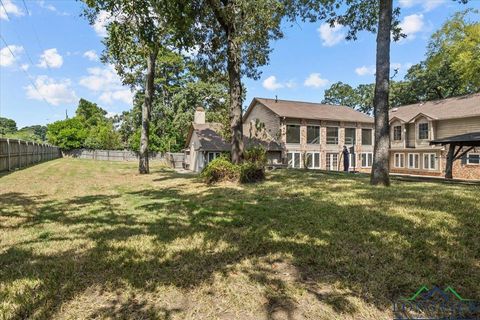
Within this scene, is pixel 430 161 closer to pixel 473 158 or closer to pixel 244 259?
pixel 473 158

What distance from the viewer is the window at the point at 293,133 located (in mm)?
28709

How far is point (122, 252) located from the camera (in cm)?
→ 412

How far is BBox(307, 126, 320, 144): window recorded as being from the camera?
29.6 meters

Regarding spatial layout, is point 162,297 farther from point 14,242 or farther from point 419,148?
point 419,148

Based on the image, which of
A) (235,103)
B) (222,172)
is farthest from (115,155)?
(222,172)

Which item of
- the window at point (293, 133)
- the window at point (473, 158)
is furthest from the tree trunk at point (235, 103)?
the window at point (473, 158)

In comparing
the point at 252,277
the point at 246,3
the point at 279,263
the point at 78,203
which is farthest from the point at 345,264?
the point at 246,3

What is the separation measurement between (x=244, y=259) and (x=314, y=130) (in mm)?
Answer: 27481

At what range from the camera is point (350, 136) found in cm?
3167

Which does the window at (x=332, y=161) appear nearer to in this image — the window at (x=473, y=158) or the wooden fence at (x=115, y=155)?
the window at (x=473, y=158)

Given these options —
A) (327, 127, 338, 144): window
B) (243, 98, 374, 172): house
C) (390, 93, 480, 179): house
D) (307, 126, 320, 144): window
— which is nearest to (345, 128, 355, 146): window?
(243, 98, 374, 172): house

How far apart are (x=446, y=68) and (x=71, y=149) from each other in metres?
58.5

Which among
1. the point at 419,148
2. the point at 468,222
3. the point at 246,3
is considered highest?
the point at 246,3

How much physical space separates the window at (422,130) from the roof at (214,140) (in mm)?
13531
